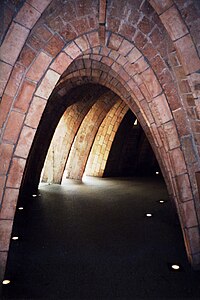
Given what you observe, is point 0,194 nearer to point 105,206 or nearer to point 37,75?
point 37,75

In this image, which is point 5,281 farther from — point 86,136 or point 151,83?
point 86,136

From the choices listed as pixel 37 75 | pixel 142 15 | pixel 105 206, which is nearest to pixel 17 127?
pixel 37 75

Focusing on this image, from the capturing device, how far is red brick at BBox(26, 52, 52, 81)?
3127 mm

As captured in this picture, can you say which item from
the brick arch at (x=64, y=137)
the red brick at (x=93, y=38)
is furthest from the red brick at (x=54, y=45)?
the brick arch at (x=64, y=137)

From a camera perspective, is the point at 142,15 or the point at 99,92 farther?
the point at 99,92

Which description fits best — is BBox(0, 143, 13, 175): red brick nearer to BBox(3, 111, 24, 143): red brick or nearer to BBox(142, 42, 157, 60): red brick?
BBox(3, 111, 24, 143): red brick

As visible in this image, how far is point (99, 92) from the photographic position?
9.27m

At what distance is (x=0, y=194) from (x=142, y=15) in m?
3.00

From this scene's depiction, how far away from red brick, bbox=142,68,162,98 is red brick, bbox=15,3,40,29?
1.85m

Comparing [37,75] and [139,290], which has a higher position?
[37,75]

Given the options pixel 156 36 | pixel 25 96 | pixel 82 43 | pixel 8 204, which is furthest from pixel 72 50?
pixel 8 204

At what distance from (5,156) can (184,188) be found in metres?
2.60

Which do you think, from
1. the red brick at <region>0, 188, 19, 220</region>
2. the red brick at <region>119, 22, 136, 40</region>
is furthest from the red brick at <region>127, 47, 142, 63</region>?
the red brick at <region>0, 188, 19, 220</region>

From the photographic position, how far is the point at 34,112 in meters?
3.29
